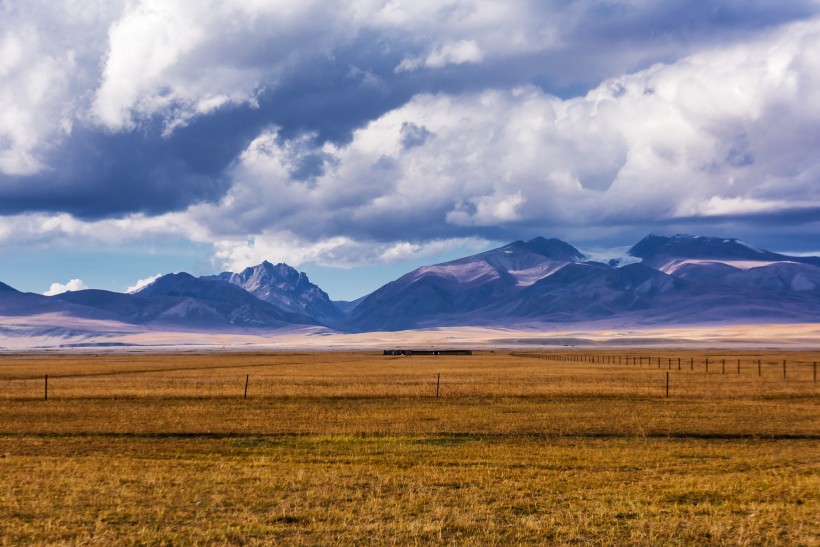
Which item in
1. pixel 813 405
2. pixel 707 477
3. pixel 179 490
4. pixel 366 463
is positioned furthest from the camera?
pixel 813 405

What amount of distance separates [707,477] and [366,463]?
10048 millimetres

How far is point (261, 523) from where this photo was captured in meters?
16.8

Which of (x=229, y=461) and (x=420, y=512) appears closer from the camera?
(x=420, y=512)

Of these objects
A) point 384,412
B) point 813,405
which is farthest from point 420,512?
point 813,405

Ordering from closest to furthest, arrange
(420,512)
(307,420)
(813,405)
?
(420,512) → (307,420) → (813,405)

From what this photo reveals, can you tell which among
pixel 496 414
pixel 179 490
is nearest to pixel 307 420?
pixel 496 414

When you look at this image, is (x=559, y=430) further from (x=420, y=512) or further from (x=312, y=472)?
(x=420, y=512)

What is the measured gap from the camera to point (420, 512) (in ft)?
58.6

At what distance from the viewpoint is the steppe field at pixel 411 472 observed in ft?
53.6

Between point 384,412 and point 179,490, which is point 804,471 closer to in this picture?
point 179,490

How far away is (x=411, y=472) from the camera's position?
922 inches

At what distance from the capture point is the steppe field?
16.3m

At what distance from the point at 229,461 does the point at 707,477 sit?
14.3 meters

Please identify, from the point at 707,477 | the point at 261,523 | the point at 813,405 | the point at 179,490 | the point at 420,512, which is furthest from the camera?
the point at 813,405
